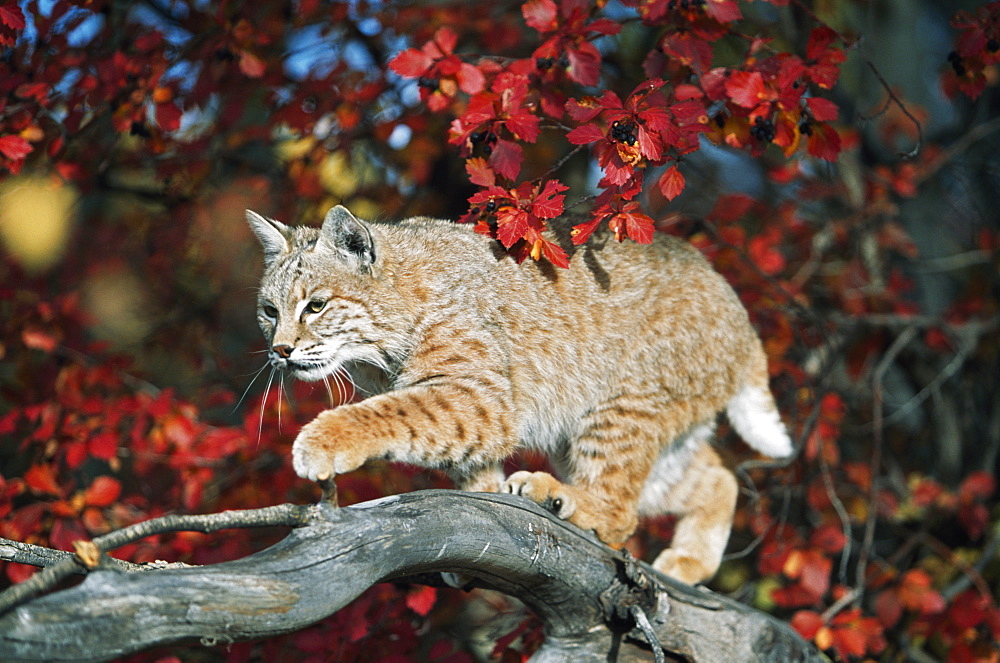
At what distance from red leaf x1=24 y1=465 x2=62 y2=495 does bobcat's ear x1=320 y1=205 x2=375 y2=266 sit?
5.79ft

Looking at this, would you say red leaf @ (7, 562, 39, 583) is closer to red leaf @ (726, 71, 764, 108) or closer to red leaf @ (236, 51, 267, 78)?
red leaf @ (236, 51, 267, 78)

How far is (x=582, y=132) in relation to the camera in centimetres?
281

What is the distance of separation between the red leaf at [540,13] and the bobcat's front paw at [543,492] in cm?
163

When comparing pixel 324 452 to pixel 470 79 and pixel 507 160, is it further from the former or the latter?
pixel 470 79

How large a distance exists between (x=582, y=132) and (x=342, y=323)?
115 cm

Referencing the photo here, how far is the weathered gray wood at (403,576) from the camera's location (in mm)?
1788

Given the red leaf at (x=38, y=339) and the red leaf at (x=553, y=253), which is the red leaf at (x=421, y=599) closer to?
the red leaf at (x=553, y=253)

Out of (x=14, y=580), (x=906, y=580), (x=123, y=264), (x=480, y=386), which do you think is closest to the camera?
(x=480, y=386)

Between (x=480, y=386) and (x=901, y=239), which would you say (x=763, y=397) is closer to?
(x=480, y=386)

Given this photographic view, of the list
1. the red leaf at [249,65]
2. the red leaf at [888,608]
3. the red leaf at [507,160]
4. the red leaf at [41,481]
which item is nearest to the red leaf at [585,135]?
the red leaf at [507,160]

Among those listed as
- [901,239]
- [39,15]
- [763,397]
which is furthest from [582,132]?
[901,239]

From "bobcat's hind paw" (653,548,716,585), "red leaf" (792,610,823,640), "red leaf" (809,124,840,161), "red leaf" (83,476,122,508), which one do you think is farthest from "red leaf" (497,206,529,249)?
"red leaf" (792,610,823,640)

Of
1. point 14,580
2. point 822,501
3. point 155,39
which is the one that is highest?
point 155,39

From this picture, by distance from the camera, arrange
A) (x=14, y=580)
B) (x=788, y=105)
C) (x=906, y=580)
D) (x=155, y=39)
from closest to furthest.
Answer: (x=788, y=105) < (x=14, y=580) < (x=155, y=39) < (x=906, y=580)
